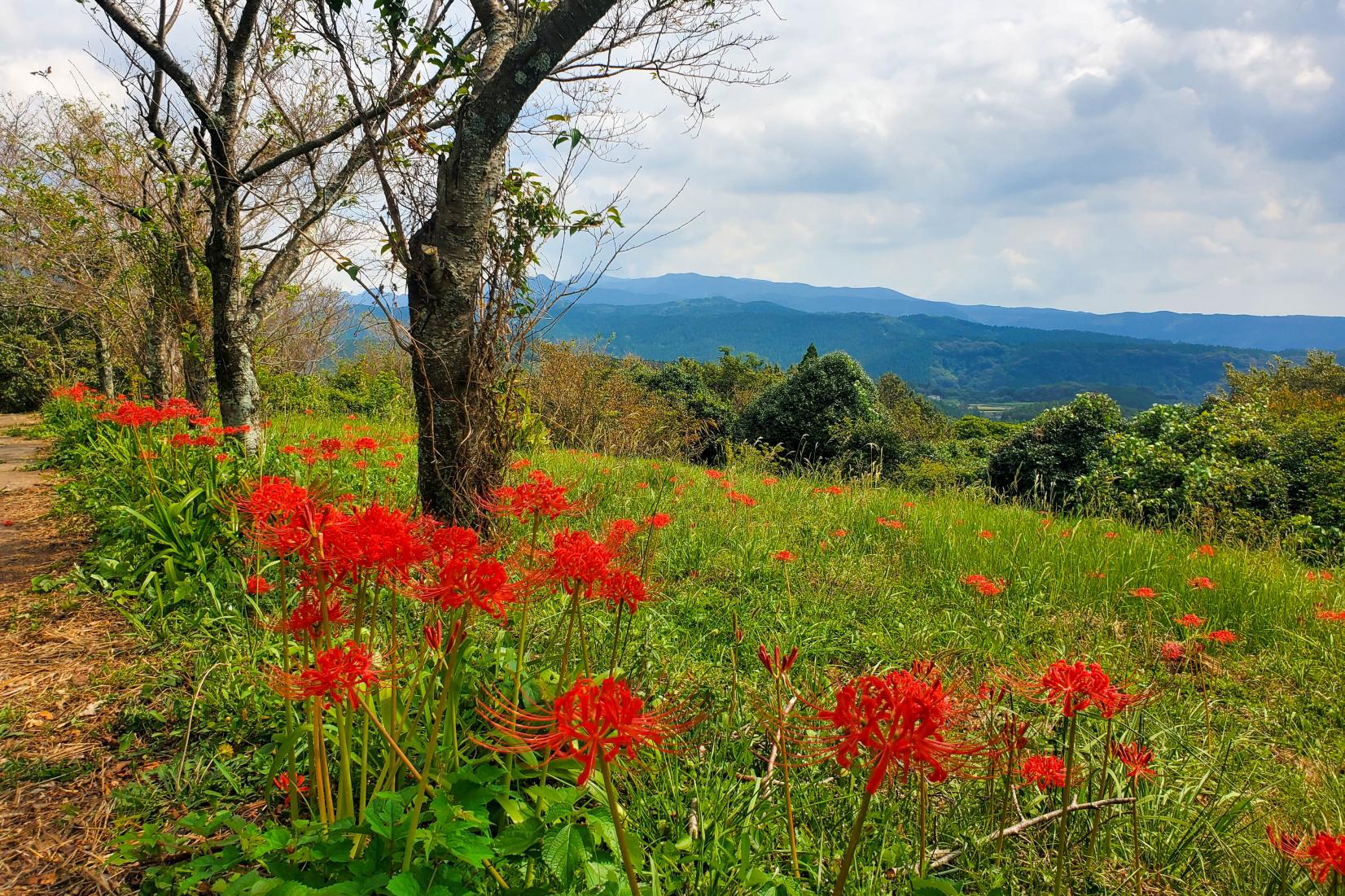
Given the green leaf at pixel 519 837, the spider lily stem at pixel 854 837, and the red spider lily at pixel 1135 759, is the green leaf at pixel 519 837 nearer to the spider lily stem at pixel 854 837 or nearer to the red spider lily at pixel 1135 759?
the spider lily stem at pixel 854 837

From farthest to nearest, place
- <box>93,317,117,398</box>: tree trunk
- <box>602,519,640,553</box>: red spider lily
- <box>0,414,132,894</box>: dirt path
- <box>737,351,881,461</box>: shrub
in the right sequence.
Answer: <box>737,351,881,461</box>: shrub < <box>93,317,117,398</box>: tree trunk < <box>0,414,132,894</box>: dirt path < <box>602,519,640,553</box>: red spider lily

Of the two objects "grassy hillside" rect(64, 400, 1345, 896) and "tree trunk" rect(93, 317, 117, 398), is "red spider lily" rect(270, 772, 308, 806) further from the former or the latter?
"tree trunk" rect(93, 317, 117, 398)

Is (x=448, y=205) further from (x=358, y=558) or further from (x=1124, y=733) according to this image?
(x=1124, y=733)

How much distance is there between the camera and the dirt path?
171cm

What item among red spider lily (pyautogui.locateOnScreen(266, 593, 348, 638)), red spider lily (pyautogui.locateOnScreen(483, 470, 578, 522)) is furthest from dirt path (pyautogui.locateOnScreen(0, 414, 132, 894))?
red spider lily (pyautogui.locateOnScreen(483, 470, 578, 522))

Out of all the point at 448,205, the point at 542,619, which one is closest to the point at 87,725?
the point at 542,619

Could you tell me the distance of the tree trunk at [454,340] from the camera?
348 centimetres

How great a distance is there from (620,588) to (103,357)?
18839 mm

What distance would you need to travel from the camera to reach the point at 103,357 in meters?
14.6

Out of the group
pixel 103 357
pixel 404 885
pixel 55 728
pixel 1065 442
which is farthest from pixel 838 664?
pixel 103 357

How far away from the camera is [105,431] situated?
5.80 m

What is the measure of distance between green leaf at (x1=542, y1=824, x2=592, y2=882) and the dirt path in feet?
4.08

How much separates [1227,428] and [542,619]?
493 inches

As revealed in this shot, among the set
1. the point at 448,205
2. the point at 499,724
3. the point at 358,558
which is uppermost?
the point at 448,205
